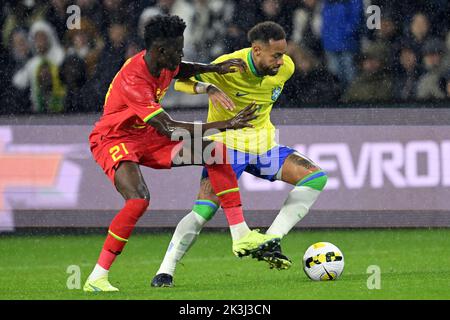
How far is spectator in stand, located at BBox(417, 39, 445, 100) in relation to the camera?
12.1m

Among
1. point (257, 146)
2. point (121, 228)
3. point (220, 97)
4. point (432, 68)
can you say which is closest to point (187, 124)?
point (220, 97)

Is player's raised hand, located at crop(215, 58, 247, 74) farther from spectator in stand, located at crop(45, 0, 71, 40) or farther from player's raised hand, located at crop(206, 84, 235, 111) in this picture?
spectator in stand, located at crop(45, 0, 71, 40)

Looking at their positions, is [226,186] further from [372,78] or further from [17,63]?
[17,63]

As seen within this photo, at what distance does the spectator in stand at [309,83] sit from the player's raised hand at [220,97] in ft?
12.2

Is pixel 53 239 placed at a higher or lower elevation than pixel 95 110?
lower

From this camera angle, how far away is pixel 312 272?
835 centimetres

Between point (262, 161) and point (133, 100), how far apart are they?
125cm

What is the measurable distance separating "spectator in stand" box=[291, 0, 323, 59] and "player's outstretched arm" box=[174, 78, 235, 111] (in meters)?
3.61

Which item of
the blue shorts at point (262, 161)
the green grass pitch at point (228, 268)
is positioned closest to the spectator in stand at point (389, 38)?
the green grass pitch at point (228, 268)

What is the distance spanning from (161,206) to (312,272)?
365cm
